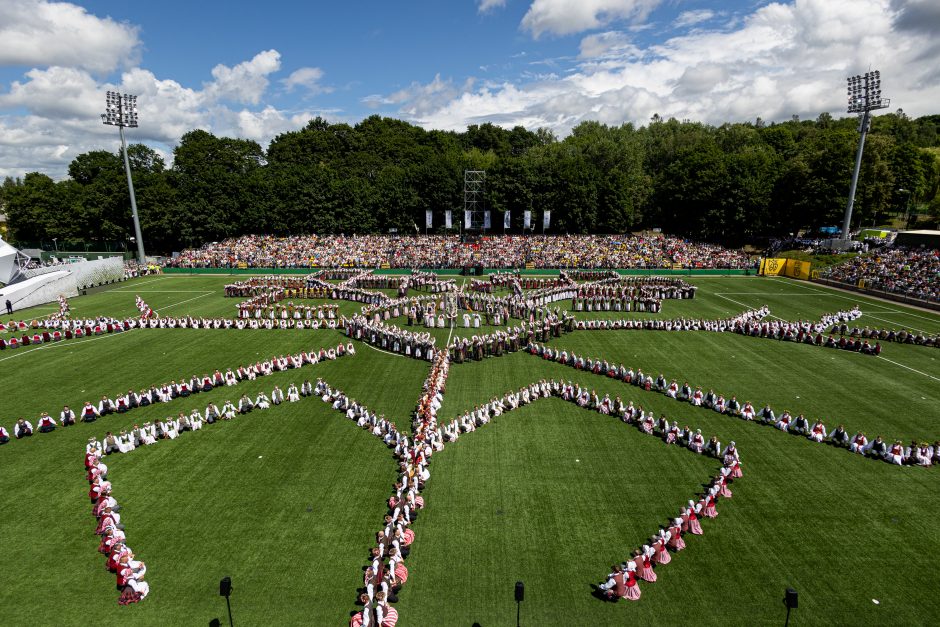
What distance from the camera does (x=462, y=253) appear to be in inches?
Result: 2363

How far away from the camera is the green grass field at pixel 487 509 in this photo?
10875 mm

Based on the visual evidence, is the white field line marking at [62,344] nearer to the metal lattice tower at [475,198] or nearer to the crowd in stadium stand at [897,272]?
the metal lattice tower at [475,198]

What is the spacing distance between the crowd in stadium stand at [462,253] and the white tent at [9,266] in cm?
1911

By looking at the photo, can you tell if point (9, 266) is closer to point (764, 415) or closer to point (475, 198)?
point (475, 198)

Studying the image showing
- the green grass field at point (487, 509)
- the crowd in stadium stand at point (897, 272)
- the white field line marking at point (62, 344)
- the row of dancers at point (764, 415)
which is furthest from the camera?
the crowd in stadium stand at point (897, 272)

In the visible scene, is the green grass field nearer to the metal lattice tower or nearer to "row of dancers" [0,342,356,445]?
"row of dancers" [0,342,356,445]

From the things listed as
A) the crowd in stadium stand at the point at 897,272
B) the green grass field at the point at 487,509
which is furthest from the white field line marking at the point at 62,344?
the crowd in stadium stand at the point at 897,272

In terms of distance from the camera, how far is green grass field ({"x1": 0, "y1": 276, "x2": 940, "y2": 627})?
1088 centimetres

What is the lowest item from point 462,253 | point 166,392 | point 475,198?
point 166,392

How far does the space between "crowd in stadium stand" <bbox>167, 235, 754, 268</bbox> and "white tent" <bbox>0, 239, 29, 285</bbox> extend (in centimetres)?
1911

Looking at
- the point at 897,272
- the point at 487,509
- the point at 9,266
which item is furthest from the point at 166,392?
the point at 897,272

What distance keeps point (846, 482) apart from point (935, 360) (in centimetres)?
1750

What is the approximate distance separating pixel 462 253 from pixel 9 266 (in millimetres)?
41592

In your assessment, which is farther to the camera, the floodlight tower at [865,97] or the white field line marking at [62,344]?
the floodlight tower at [865,97]
